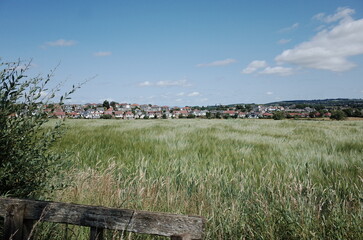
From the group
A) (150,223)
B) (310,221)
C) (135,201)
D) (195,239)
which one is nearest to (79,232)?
(135,201)

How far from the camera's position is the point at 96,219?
126cm

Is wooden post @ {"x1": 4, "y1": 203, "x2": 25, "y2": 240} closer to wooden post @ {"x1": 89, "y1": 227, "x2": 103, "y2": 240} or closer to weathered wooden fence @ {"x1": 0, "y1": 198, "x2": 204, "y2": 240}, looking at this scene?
weathered wooden fence @ {"x1": 0, "y1": 198, "x2": 204, "y2": 240}

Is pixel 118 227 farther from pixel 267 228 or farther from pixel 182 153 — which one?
pixel 182 153

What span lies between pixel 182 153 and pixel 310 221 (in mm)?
3516

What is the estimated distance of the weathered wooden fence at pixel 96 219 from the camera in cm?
113

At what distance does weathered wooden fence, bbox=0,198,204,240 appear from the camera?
1.13 meters

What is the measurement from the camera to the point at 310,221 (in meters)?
1.88

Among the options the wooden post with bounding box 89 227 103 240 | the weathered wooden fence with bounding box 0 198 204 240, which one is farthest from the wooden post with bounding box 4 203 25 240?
the wooden post with bounding box 89 227 103 240

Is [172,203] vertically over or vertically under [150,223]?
under

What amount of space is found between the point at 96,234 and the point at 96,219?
95 mm

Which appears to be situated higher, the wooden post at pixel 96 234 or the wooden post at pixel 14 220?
the wooden post at pixel 14 220

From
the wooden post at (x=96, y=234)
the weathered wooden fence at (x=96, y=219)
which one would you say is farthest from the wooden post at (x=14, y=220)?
the wooden post at (x=96, y=234)

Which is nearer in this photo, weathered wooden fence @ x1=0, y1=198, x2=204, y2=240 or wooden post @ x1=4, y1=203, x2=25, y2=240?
weathered wooden fence @ x1=0, y1=198, x2=204, y2=240

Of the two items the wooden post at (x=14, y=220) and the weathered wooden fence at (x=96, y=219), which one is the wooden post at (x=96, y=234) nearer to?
the weathered wooden fence at (x=96, y=219)
